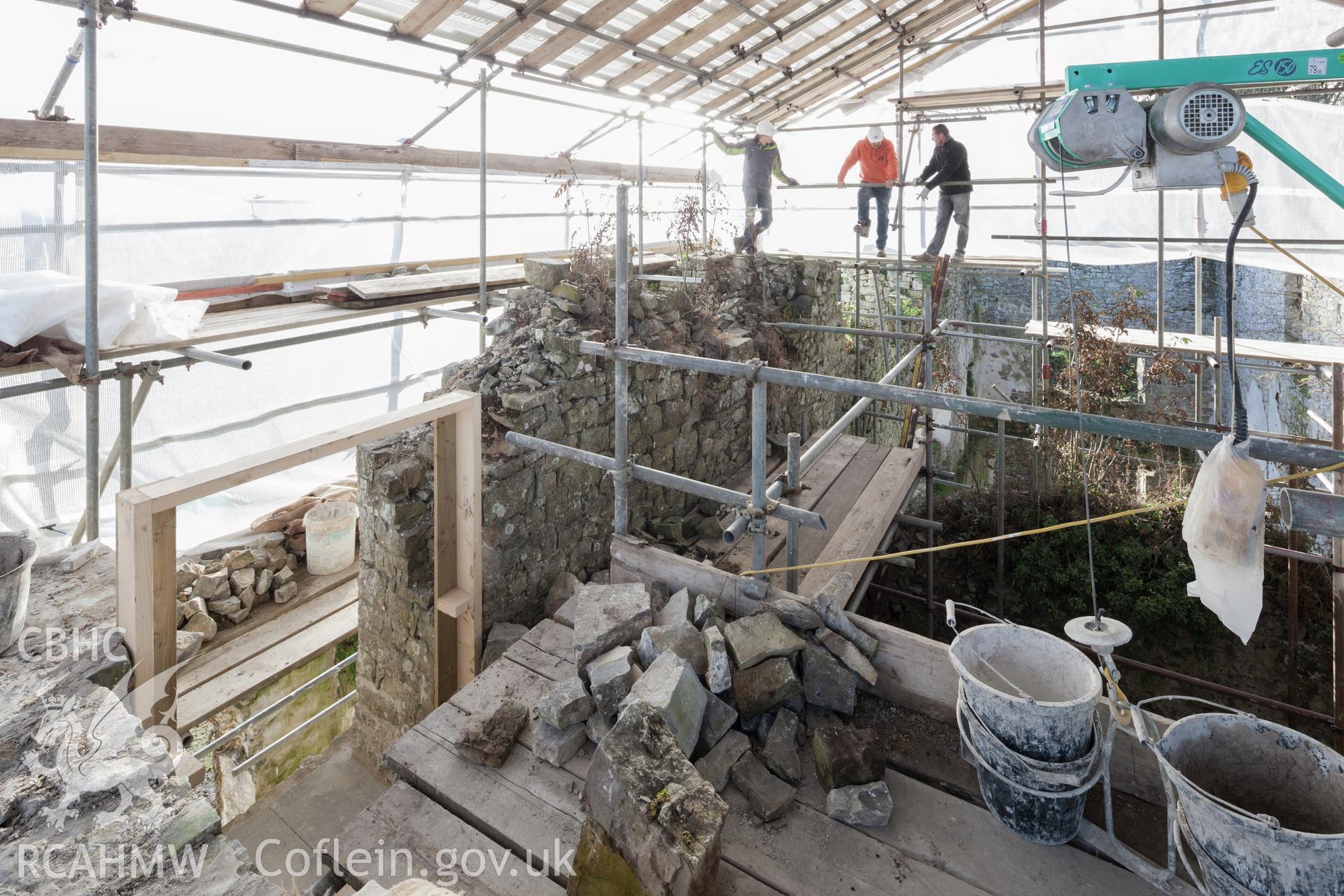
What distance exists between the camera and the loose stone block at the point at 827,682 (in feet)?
7.70

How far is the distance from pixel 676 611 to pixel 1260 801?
5.66 ft

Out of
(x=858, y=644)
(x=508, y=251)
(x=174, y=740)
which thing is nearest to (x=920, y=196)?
(x=508, y=251)

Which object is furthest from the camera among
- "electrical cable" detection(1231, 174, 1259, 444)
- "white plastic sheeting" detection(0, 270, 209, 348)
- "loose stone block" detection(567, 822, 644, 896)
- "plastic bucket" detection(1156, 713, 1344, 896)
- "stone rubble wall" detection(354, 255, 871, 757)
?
"stone rubble wall" detection(354, 255, 871, 757)

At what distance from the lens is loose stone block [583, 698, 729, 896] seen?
1688 mm

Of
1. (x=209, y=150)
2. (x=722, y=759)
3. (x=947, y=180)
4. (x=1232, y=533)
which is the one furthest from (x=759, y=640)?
(x=947, y=180)

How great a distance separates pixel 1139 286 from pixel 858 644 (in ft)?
36.3

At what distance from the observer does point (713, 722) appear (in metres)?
2.29

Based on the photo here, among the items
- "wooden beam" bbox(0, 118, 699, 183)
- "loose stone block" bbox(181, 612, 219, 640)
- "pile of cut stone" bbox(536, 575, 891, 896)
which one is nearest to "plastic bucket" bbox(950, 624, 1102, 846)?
"pile of cut stone" bbox(536, 575, 891, 896)

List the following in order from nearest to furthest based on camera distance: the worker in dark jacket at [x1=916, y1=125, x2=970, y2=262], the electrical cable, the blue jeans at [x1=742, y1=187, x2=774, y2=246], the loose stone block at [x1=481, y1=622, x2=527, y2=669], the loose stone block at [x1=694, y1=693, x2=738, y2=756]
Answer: the electrical cable < the loose stone block at [x1=694, y1=693, x2=738, y2=756] < the loose stone block at [x1=481, y1=622, x2=527, y2=669] < the worker in dark jacket at [x1=916, y1=125, x2=970, y2=262] < the blue jeans at [x1=742, y1=187, x2=774, y2=246]

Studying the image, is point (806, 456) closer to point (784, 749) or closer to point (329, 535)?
point (784, 749)

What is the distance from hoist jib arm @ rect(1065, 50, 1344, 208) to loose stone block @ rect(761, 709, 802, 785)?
81.4 inches

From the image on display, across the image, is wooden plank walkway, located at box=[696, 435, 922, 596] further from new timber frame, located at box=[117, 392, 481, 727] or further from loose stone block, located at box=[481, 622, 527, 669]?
new timber frame, located at box=[117, 392, 481, 727]

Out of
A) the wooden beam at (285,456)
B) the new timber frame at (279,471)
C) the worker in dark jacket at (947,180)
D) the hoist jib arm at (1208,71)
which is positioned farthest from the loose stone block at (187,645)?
the worker in dark jacket at (947,180)

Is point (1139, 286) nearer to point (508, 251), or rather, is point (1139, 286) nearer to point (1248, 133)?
point (508, 251)
